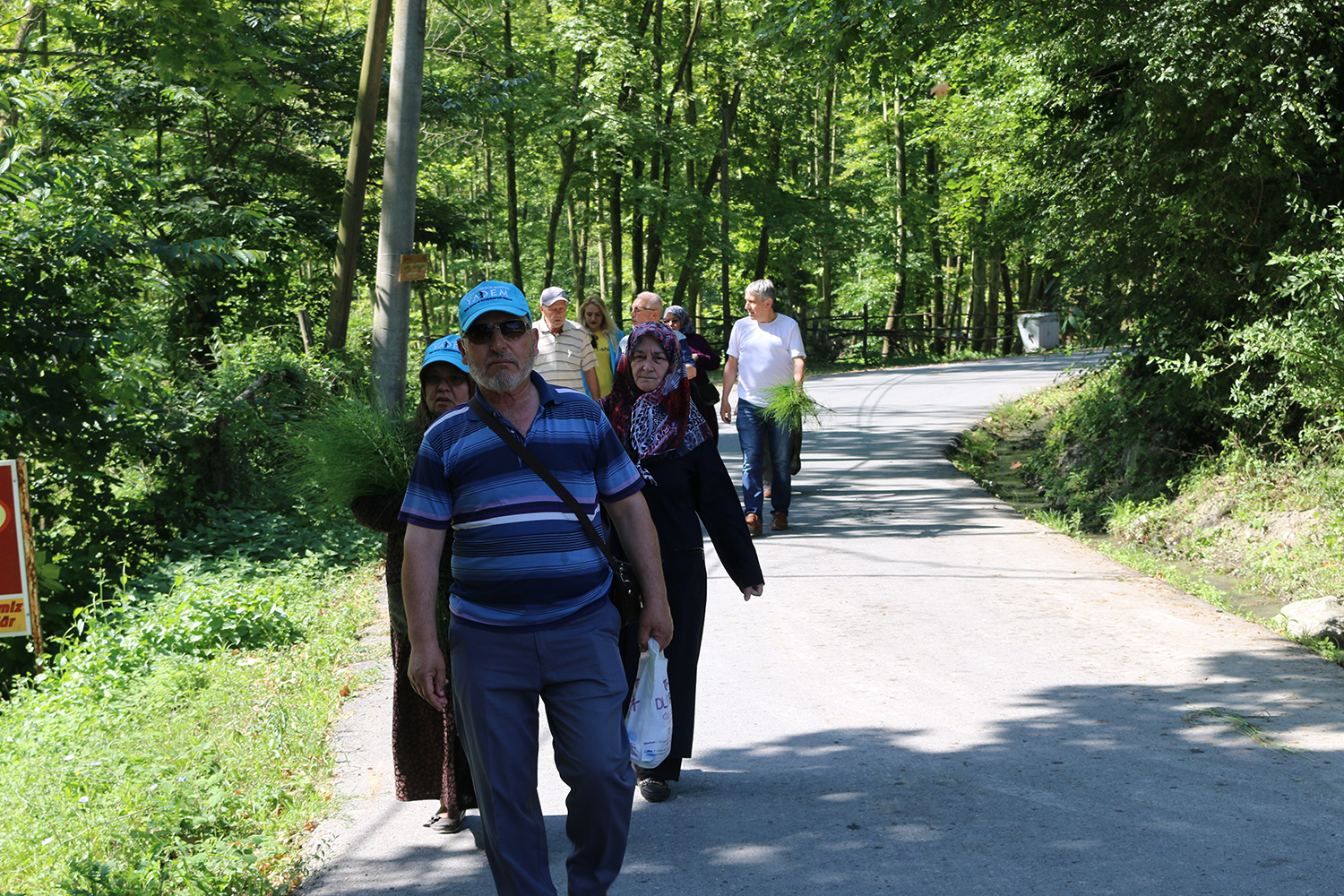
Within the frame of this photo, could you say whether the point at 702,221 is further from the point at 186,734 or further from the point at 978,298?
the point at 186,734

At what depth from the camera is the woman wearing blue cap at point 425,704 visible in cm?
420

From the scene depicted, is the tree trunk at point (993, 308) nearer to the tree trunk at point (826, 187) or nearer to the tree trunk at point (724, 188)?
the tree trunk at point (826, 187)

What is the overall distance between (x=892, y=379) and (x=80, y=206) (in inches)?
840

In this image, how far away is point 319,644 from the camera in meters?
6.80

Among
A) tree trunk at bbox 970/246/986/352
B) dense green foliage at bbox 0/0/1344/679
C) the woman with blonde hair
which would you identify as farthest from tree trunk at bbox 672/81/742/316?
the woman with blonde hair

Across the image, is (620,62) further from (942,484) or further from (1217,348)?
(1217,348)

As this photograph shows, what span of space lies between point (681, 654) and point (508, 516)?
1650 mm

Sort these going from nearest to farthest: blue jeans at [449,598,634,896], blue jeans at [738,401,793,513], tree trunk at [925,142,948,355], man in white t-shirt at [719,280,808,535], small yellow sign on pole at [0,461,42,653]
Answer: blue jeans at [449,598,634,896]
small yellow sign on pole at [0,461,42,653]
man in white t-shirt at [719,280,808,535]
blue jeans at [738,401,793,513]
tree trunk at [925,142,948,355]

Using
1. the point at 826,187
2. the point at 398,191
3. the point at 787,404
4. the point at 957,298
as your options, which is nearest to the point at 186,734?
the point at 787,404

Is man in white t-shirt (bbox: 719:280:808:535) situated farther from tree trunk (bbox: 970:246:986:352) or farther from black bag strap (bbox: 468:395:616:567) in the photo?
tree trunk (bbox: 970:246:986:352)


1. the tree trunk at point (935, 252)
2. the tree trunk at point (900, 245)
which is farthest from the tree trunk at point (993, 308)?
the tree trunk at point (900, 245)

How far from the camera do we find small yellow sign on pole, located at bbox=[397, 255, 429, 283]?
9508 mm

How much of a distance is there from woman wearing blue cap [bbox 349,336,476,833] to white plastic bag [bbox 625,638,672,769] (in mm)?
659

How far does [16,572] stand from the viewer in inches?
257
